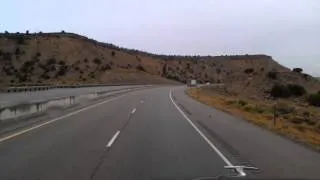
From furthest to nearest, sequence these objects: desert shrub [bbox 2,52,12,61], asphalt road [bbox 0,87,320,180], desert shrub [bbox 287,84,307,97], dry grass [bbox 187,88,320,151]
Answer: desert shrub [bbox 2,52,12,61]
desert shrub [bbox 287,84,307,97]
dry grass [bbox 187,88,320,151]
asphalt road [bbox 0,87,320,180]

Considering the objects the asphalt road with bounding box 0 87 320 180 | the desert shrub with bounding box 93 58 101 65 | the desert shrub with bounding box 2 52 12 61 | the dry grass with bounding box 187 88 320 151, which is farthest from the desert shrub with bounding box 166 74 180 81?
the asphalt road with bounding box 0 87 320 180

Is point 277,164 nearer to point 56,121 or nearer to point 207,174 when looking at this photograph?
point 207,174

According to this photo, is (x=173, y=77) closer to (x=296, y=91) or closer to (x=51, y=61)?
(x=51, y=61)

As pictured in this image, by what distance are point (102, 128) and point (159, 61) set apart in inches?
6370

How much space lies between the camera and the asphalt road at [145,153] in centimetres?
1066

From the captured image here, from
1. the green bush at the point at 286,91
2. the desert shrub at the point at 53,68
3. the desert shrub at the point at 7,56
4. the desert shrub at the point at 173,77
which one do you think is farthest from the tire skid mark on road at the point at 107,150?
the desert shrub at the point at 173,77

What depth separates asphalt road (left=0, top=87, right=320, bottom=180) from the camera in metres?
10.7

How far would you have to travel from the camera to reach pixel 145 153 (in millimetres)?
13570

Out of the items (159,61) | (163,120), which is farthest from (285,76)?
(163,120)

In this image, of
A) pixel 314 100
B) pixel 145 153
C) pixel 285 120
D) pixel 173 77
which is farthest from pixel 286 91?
pixel 145 153

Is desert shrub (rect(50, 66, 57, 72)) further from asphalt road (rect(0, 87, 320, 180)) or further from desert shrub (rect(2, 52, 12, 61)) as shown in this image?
asphalt road (rect(0, 87, 320, 180))

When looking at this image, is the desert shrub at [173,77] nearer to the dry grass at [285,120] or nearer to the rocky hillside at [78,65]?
the rocky hillside at [78,65]

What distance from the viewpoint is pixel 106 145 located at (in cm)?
1528

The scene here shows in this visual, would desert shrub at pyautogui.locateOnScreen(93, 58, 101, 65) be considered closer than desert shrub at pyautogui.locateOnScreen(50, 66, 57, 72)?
No
